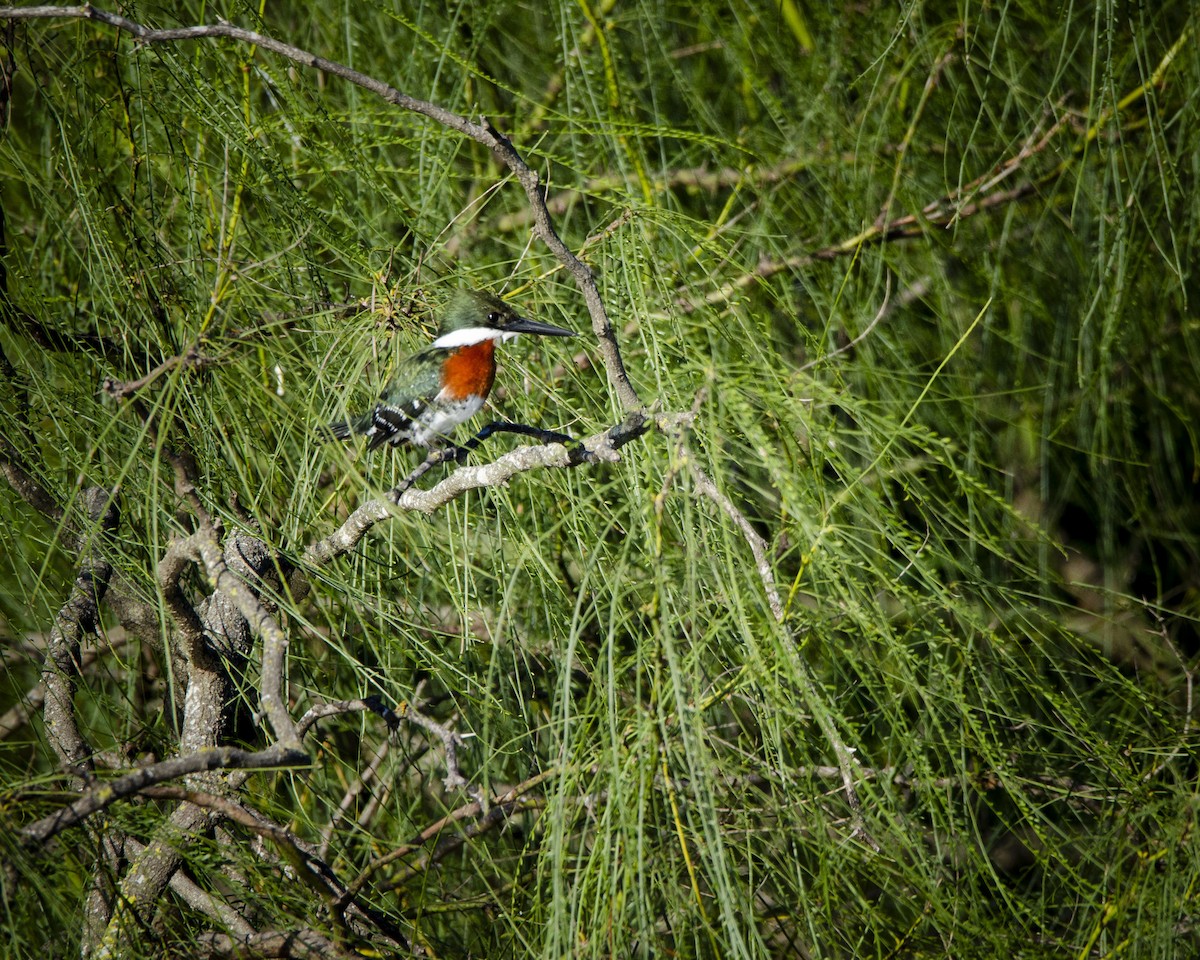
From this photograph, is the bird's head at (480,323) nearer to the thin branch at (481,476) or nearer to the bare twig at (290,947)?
the thin branch at (481,476)

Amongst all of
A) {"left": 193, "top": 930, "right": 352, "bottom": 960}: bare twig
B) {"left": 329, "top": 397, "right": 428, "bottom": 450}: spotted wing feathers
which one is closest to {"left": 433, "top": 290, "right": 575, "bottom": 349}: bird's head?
{"left": 329, "top": 397, "right": 428, "bottom": 450}: spotted wing feathers

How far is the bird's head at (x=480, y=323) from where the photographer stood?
1.81 meters

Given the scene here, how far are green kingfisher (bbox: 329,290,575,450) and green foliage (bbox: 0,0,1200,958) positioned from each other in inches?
2.7

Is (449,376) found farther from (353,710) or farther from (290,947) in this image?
(290,947)

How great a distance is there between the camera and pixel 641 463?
59.5 inches

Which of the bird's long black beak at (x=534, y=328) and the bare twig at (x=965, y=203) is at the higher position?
the bird's long black beak at (x=534, y=328)

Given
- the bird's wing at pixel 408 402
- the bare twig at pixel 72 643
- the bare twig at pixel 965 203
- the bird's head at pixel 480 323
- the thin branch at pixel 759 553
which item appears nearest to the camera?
the thin branch at pixel 759 553

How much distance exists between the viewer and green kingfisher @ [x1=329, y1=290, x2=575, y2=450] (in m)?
1.82

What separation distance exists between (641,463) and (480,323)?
609 mm

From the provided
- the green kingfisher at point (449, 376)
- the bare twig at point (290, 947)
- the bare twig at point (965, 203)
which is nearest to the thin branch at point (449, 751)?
the bare twig at point (290, 947)

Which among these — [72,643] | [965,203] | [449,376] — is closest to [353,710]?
[72,643]

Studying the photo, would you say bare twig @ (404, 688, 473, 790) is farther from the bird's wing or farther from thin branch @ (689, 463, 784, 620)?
the bird's wing

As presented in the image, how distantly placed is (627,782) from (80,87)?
162 centimetres

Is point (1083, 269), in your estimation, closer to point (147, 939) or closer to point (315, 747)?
point (315, 747)
